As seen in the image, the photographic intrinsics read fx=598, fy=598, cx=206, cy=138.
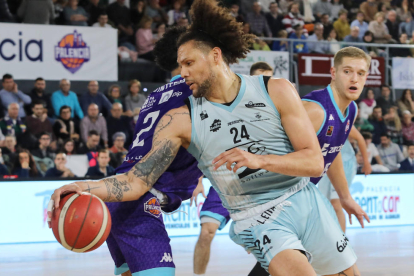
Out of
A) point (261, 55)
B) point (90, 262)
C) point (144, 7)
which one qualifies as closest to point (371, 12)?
point (261, 55)

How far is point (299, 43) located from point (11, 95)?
6469 mm

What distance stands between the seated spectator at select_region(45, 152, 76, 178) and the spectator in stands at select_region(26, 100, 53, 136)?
0.82 meters

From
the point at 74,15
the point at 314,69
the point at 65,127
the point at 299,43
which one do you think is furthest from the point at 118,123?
the point at 299,43

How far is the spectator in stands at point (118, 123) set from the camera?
10.6 metres

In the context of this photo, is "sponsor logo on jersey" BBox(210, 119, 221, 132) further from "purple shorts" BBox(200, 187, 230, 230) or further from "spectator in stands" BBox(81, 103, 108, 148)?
"spectator in stands" BBox(81, 103, 108, 148)

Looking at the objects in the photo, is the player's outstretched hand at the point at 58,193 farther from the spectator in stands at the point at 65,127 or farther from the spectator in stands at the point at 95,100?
the spectator in stands at the point at 95,100

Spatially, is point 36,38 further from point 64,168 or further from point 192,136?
point 192,136

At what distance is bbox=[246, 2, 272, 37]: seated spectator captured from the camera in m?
13.5

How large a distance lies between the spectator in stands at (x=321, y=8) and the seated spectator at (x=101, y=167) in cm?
784

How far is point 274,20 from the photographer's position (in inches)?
549

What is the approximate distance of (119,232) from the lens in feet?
11.7

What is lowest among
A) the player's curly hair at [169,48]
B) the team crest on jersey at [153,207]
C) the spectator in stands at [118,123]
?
→ the team crest on jersey at [153,207]

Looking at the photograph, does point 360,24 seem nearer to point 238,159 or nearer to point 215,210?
point 215,210

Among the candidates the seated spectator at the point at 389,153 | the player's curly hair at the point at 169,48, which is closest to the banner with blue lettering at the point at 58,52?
the seated spectator at the point at 389,153
